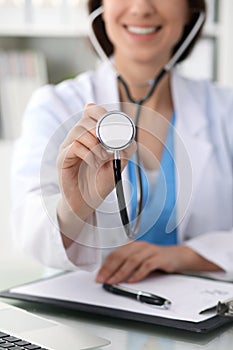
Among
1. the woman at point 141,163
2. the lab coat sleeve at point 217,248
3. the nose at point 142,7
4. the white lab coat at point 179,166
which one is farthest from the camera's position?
the nose at point 142,7

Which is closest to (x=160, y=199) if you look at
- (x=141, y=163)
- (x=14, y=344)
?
Result: (x=141, y=163)

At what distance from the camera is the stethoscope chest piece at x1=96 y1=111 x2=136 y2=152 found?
92 centimetres

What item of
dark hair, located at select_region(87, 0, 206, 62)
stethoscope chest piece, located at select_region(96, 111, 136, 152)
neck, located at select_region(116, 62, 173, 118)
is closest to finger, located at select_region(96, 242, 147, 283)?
stethoscope chest piece, located at select_region(96, 111, 136, 152)

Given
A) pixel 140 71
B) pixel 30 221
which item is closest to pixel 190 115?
pixel 140 71

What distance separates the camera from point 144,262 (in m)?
1.29

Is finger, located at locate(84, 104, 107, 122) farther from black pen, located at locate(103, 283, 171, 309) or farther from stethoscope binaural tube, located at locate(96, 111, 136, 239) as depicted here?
black pen, located at locate(103, 283, 171, 309)

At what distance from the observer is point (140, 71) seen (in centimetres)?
169

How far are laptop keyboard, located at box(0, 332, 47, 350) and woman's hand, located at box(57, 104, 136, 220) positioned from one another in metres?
0.18

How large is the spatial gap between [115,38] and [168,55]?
152 millimetres

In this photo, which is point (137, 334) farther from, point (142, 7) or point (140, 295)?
point (142, 7)

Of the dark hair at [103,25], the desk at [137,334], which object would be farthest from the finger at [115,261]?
the dark hair at [103,25]

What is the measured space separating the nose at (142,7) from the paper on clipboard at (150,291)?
610 mm

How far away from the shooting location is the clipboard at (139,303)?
1037mm

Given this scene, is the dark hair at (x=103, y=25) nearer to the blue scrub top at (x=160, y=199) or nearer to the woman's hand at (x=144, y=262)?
the woman's hand at (x=144, y=262)
